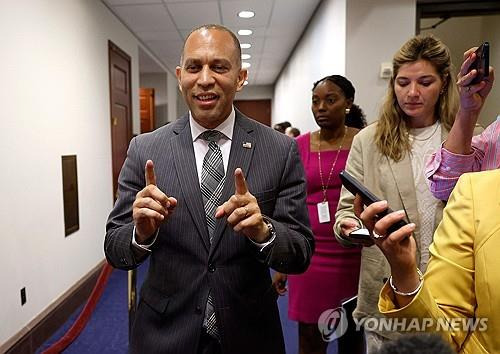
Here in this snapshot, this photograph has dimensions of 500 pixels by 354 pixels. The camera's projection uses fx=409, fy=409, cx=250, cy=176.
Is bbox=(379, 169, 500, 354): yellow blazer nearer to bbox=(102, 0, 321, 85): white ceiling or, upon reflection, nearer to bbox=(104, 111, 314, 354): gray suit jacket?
bbox=(104, 111, 314, 354): gray suit jacket

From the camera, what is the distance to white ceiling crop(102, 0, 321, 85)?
14.0 ft

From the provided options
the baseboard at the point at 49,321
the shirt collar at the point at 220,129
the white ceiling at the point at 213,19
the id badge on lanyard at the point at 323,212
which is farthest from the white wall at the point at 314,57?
the baseboard at the point at 49,321

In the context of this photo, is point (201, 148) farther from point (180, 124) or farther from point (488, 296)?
point (488, 296)

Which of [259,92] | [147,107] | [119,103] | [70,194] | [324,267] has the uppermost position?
[259,92]

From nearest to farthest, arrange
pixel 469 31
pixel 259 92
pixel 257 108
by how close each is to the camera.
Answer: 1. pixel 469 31
2. pixel 259 92
3. pixel 257 108

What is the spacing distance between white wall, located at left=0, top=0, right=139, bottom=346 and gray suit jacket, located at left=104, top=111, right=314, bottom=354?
1587 millimetres

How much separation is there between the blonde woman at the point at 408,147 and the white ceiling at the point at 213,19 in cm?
321

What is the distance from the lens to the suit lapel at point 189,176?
1075 mm

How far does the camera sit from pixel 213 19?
4902mm

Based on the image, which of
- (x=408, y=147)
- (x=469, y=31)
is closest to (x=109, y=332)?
(x=408, y=147)

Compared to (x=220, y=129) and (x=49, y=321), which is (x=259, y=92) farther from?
(x=220, y=129)

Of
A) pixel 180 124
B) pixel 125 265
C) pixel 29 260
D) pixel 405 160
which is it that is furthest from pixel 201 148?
pixel 29 260

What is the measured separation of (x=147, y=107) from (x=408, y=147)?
7.34m

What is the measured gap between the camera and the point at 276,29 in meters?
5.33
